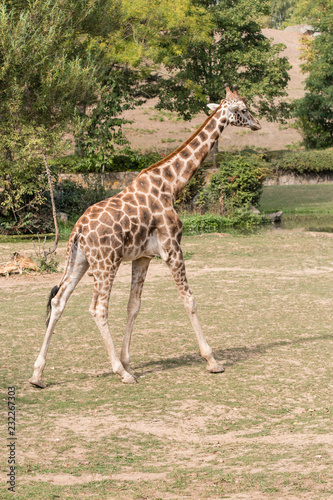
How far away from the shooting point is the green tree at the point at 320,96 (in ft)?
161

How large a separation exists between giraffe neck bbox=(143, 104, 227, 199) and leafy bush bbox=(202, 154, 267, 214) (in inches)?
544

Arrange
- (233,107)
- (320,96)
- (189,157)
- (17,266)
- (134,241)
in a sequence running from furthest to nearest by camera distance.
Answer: (320,96) < (17,266) < (233,107) < (189,157) < (134,241)

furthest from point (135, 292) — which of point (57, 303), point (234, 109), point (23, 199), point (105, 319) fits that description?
point (23, 199)

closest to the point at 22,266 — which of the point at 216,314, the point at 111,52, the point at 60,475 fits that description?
the point at 216,314

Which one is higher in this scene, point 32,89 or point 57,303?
point 32,89

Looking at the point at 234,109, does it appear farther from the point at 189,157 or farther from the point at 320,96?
the point at 320,96

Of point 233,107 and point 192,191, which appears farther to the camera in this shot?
point 192,191

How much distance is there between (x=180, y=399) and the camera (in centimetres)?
682

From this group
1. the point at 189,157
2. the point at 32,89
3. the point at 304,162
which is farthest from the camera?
the point at 304,162

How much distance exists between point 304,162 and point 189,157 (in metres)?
33.0

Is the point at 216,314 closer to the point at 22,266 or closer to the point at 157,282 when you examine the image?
the point at 157,282

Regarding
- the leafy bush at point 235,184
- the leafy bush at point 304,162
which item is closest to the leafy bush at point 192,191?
the leafy bush at point 235,184

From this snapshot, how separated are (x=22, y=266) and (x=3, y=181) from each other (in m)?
7.40

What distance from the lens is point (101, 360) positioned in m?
8.35
